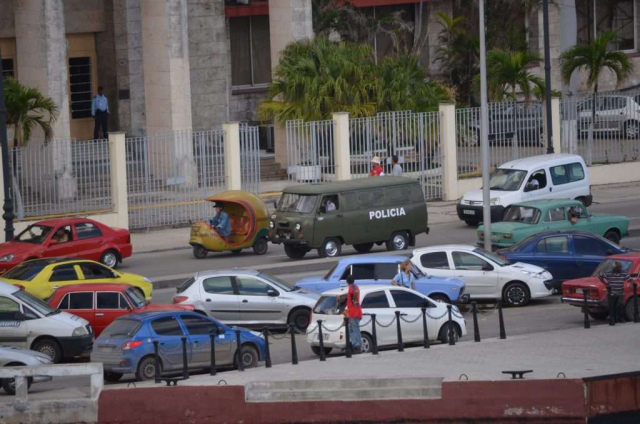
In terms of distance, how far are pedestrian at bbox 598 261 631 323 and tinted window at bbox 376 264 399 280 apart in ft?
12.9

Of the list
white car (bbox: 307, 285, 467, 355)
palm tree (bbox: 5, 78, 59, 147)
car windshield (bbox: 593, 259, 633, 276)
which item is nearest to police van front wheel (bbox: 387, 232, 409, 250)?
car windshield (bbox: 593, 259, 633, 276)

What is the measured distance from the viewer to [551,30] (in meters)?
59.8

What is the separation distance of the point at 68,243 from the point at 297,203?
5377 millimetres

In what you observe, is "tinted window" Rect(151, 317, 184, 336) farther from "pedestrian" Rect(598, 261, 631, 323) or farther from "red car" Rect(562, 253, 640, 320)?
"pedestrian" Rect(598, 261, 631, 323)

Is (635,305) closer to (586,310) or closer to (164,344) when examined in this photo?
(586,310)

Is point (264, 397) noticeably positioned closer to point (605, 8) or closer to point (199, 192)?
point (199, 192)

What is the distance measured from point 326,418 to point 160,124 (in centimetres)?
2576

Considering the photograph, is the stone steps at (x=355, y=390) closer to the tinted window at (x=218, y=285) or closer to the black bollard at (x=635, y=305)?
the tinted window at (x=218, y=285)

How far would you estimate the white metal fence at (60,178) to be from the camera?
112 feet

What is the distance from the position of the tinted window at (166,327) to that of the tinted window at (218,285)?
10.9 ft

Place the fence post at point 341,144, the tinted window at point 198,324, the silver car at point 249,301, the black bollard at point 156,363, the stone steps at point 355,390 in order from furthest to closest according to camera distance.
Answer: the fence post at point 341,144 → the silver car at point 249,301 → the tinted window at point 198,324 → the black bollard at point 156,363 → the stone steps at point 355,390

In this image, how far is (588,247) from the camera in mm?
26344

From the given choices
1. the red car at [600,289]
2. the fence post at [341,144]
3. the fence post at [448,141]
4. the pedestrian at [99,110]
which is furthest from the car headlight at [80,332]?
the pedestrian at [99,110]

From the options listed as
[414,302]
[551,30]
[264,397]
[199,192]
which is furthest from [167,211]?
[551,30]
